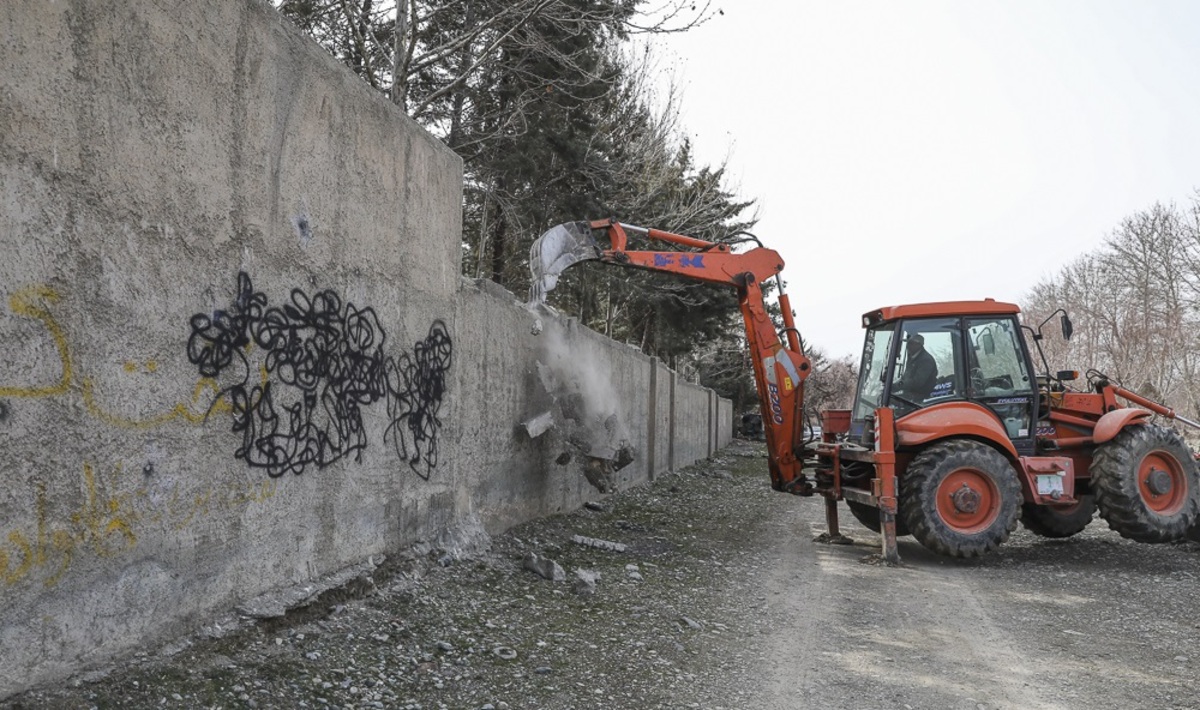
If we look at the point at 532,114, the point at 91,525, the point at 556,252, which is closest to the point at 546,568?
the point at 556,252

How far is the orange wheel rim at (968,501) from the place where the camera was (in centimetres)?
868

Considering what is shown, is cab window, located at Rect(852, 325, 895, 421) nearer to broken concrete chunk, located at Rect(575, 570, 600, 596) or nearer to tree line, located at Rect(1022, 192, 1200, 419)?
broken concrete chunk, located at Rect(575, 570, 600, 596)

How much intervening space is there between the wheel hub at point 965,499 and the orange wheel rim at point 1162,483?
175cm

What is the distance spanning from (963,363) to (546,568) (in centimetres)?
488

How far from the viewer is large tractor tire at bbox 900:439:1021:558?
28.2 ft

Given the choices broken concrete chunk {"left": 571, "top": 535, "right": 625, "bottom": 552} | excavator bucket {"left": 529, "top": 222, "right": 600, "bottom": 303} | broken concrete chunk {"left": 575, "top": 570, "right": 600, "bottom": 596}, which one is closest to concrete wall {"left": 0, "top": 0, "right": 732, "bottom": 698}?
broken concrete chunk {"left": 575, "top": 570, "right": 600, "bottom": 596}

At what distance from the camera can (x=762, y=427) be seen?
11117 millimetres

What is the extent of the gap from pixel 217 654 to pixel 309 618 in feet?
2.63

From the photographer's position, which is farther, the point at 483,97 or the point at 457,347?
the point at 483,97

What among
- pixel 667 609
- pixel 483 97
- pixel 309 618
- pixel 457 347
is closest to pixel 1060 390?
pixel 667 609

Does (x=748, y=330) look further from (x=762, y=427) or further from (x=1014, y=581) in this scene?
(x=1014, y=581)

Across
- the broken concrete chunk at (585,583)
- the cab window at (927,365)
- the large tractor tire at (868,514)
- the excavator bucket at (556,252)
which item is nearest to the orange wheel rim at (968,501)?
the cab window at (927,365)

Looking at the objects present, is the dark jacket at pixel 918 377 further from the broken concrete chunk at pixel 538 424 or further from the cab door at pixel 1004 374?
the broken concrete chunk at pixel 538 424

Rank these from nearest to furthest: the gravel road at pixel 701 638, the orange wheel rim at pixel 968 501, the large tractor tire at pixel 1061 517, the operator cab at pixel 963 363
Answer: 1. the gravel road at pixel 701 638
2. the orange wheel rim at pixel 968 501
3. the operator cab at pixel 963 363
4. the large tractor tire at pixel 1061 517
